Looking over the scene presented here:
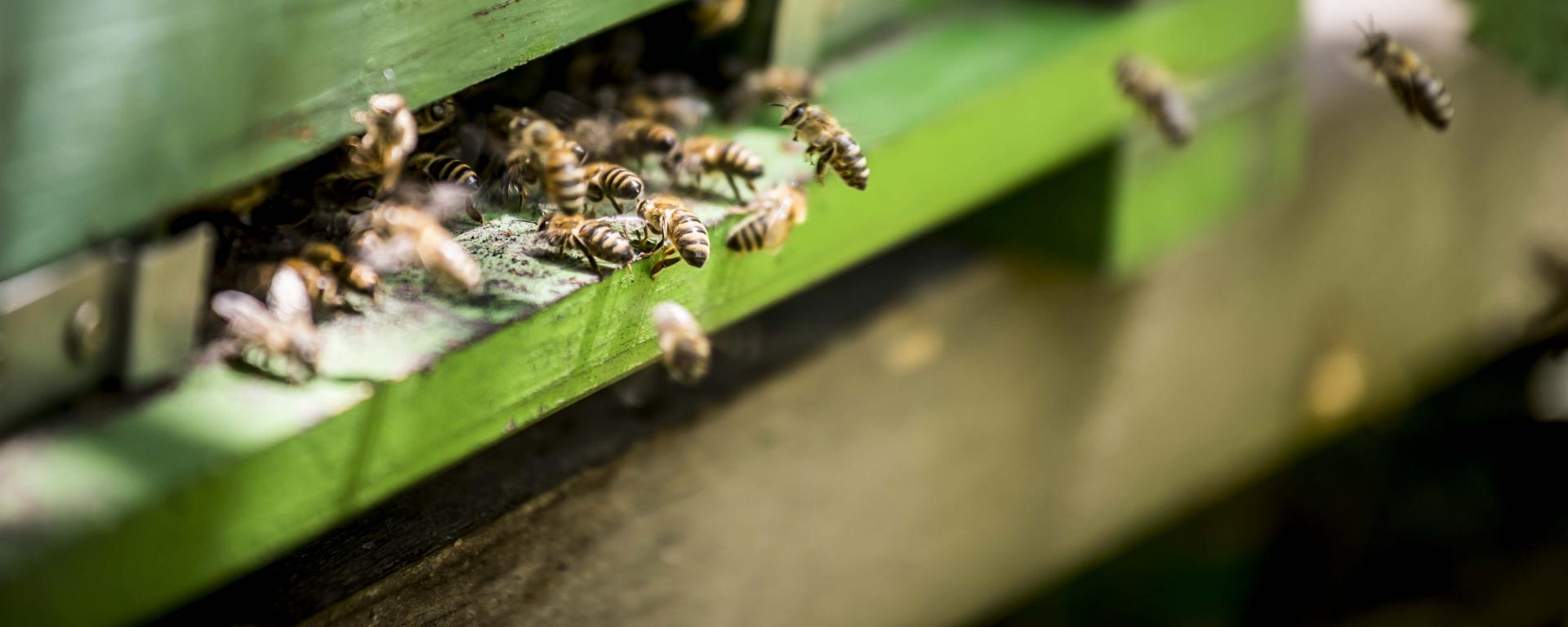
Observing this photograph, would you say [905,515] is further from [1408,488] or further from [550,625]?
[1408,488]

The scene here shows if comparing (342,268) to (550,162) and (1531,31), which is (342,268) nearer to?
(550,162)

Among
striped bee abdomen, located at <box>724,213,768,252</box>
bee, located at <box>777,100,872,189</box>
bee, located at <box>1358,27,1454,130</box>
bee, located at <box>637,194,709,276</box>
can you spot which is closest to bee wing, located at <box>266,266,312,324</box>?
bee, located at <box>637,194,709,276</box>

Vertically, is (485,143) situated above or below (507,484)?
above

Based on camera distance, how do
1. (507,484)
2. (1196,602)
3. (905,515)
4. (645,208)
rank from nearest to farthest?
1. (645,208)
2. (507,484)
3. (905,515)
4. (1196,602)

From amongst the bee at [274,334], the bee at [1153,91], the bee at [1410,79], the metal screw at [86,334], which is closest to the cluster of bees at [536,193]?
the bee at [274,334]

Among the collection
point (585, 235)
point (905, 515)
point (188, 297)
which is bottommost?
point (188, 297)

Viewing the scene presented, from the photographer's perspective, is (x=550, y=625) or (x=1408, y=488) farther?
(x=1408, y=488)

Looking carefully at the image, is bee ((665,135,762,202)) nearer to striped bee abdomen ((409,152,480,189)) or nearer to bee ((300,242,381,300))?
striped bee abdomen ((409,152,480,189))

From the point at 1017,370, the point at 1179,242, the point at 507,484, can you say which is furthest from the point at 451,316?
the point at 1179,242

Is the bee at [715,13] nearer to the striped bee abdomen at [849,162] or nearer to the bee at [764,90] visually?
the bee at [764,90]
